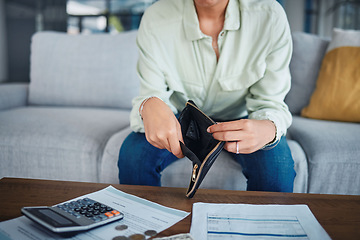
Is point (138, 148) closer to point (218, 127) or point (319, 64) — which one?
point (218, 127)

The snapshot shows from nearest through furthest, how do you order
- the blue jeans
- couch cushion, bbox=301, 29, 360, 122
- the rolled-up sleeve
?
the blue jeans < the rolled-up sleeve < couch cushion, bbox=301, 29, 360, 122

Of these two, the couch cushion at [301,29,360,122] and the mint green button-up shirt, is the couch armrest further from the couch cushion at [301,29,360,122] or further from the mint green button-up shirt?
the couch cushion at [301,29,360,122]

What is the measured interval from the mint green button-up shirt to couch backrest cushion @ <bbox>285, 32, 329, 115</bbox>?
624mm

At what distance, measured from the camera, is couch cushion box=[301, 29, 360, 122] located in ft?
4.22

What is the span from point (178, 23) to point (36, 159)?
72 cm

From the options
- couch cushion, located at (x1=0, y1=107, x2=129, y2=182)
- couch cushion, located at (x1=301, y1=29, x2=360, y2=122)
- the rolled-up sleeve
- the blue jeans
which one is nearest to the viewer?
the blue jeans

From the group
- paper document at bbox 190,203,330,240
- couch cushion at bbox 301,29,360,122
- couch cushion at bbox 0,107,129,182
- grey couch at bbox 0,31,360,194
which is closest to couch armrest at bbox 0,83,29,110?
grey couch at bbox 0,31,360,194

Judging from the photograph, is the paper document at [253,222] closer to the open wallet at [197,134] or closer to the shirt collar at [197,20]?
the open wallet at [197,134]

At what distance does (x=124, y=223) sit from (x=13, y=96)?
Result: 4.72 ft

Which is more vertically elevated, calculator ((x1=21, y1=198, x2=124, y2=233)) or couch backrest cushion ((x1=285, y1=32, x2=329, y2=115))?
couch backrest cushion ((x1=285, y1=32, x2=329, y2=115))

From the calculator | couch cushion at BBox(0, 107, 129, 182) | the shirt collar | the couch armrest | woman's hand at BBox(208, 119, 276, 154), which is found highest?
the shirt collar

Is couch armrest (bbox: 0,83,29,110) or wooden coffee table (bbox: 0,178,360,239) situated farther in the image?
couch armrest (bbox: 0,83,29,110)

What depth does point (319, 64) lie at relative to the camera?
59.1 inches

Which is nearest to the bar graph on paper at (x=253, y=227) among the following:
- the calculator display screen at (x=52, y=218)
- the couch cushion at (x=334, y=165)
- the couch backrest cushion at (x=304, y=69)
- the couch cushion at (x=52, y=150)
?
the calculator display screen at (x=52, y=218)
